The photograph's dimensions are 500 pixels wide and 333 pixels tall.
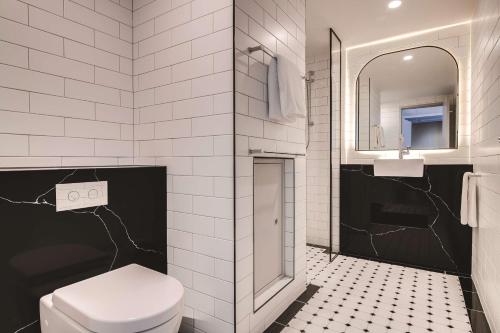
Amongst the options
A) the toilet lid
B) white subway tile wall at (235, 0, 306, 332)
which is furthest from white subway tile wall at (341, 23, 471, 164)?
the toilet lid

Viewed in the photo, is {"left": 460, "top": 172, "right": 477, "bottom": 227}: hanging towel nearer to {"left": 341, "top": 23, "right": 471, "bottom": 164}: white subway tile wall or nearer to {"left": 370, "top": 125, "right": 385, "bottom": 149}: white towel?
{"left": 341, "top": 23, "right": 471, "bottom": 164}: white subway tile wall

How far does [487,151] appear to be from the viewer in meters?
1.92

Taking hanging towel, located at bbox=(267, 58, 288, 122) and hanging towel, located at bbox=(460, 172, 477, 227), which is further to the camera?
hanging towel, located at bbox=(460, 172, 477, 227)

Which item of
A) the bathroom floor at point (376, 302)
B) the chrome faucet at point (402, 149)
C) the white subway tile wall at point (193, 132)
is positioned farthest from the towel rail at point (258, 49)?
the chrome faucet at point (402, 149)

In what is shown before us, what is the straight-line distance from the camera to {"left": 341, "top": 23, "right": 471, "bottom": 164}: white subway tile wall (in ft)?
9.07

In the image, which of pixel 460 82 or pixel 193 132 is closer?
pixel 193 132

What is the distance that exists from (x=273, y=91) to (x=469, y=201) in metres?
1.84

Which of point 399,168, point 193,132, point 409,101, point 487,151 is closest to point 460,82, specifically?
point 409,101

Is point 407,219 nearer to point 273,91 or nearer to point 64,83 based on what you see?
point 273,91

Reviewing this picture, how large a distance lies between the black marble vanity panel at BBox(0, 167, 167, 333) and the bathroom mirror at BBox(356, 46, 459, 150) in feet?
8.19

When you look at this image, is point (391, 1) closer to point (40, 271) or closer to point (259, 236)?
point (259, 236)

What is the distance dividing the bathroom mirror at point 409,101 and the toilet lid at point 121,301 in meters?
2.73

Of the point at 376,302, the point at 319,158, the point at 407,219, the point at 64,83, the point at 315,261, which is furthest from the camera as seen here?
the point at 319,158

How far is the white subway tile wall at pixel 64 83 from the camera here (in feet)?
4.64
